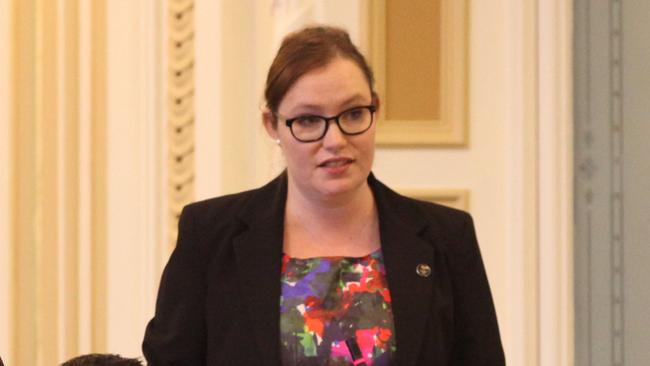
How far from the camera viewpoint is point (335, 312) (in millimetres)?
1916

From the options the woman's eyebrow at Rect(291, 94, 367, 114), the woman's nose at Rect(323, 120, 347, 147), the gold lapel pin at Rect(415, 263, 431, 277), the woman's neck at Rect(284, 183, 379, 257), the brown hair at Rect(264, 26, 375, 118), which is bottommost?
the gold lapel pin at Rect(415, 263, 431, 277)

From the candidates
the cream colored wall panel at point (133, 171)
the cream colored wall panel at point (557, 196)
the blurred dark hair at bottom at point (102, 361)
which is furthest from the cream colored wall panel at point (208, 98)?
the blurred dark hair at bottom at point (102, 361)

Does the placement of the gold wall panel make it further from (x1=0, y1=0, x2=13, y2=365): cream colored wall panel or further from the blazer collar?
the blazer collar

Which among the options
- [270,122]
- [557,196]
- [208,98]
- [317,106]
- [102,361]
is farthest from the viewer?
[208,98]

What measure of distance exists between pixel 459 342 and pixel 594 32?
208 cm

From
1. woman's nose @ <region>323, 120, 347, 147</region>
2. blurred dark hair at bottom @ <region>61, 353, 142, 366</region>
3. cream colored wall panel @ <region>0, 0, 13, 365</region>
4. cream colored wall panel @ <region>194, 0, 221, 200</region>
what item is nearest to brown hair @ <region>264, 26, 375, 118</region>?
woman's nose @ <region>323, 120, 347, 147</region>

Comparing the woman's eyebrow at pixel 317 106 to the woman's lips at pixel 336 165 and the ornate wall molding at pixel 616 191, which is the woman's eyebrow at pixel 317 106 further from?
the ornate wall molding at pixel 616 191

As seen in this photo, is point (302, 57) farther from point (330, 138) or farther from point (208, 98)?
point (208, 98)

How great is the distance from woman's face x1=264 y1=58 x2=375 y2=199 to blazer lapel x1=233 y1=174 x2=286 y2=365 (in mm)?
126

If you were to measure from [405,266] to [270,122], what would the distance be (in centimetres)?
33

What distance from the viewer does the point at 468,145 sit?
386 cm

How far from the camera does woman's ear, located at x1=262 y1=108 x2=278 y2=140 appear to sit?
6.53 feet

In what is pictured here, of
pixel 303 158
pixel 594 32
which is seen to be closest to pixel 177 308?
pixel 303 158

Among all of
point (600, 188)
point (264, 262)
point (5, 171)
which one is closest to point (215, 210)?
point (264, 262)
